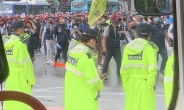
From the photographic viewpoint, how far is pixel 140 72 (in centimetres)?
373

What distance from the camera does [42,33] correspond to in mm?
3230

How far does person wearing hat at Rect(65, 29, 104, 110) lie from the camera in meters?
3.50

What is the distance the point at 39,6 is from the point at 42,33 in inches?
57.2

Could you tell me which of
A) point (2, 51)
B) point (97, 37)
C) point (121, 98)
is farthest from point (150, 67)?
point (2, 51)

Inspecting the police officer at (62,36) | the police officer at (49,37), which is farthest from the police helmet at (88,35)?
the police officer at (49,37)

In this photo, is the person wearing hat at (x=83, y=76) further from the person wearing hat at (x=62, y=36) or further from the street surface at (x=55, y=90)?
the street surface at (x=55, y=90)

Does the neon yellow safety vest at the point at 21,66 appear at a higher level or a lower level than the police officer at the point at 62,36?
lower

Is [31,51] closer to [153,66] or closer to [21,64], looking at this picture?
[21,64]

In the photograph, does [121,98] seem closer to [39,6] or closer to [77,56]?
[77,56]

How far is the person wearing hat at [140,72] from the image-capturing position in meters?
3.65

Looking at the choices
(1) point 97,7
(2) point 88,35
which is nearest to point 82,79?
(2) point 88,35

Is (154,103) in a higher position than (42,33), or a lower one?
lower

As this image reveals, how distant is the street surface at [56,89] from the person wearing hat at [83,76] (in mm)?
307

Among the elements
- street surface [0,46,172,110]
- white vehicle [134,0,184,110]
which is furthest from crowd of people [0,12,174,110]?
white vehicle [134,0,184,110]
